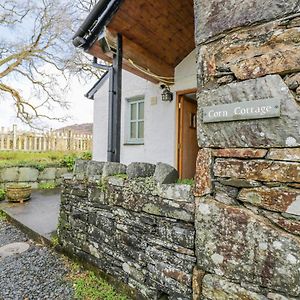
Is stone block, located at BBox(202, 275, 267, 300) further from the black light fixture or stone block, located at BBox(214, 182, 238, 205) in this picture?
the black light fixture

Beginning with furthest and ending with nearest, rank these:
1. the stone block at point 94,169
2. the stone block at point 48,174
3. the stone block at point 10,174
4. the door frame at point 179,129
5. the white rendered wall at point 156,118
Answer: the stone block at point 48,174
the stone block at point 10,174
the door frame at point 179,129
the white rendered wall at point 156,118
the stone block at point 94,169

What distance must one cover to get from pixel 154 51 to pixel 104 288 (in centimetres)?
378

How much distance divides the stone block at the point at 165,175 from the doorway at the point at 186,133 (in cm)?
274

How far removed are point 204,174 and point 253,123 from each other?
0.52 meters

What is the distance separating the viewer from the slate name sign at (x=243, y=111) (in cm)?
159

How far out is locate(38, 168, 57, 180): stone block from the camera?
8.34m

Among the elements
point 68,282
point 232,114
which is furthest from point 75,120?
Result: point 232,114

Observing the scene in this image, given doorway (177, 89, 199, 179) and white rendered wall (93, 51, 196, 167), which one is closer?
white rendered wall (93, 51, 196, 167)

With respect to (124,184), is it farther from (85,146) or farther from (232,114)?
(85,146)

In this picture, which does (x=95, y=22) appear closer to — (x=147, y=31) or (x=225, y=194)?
(x=147, y=31)

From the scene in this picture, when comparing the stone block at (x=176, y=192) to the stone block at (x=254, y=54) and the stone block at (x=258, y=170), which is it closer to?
the stone block at (x=258, y=170)

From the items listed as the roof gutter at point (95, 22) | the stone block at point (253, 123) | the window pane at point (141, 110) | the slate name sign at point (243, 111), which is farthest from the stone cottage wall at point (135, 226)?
the window pane at point (141, 110)

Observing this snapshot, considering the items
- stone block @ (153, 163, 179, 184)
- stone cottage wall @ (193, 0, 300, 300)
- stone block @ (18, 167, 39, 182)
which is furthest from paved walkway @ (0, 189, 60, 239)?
stone cottage wall @ (193, 0, 300, 300)

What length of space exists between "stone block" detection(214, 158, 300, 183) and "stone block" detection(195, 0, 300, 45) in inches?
38.3
